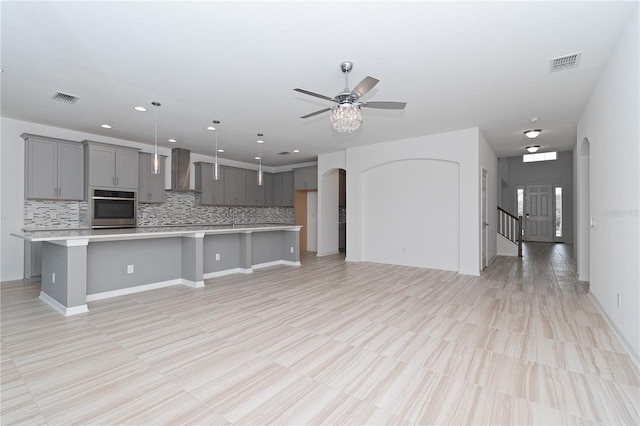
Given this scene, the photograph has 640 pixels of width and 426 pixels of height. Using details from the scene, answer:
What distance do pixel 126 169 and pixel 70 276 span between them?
126 inches

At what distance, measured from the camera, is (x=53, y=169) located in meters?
5.34

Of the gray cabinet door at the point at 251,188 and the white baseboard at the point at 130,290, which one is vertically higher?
the gray cabinet door at the point at 251,188

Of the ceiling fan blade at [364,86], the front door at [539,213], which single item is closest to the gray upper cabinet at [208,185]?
the ceiling fan blade at [364,86]

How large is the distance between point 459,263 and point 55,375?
19.3 feet

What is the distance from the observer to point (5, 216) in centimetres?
504

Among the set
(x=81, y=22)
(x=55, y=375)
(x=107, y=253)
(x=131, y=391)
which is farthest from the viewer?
(x=107, y=253)

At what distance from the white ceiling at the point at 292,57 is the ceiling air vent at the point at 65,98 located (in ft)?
0.39

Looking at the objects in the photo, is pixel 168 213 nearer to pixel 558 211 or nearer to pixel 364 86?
pixel 364 86

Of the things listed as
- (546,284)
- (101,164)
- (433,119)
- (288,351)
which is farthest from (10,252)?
(546,284)

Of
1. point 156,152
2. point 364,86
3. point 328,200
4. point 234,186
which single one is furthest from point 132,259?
point 328,200

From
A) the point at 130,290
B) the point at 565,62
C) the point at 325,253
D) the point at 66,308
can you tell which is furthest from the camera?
the point at 325,253

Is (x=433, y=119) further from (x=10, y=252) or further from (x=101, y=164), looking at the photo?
(x=10, y=252)

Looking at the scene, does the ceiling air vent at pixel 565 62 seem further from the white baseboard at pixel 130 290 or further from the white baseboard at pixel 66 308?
the white baseboard at pixel 66 308

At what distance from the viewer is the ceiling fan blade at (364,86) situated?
2.66 m
